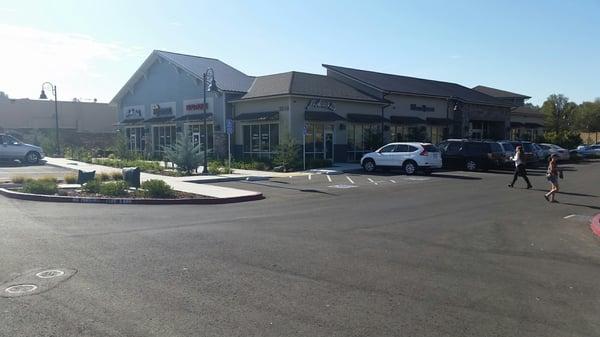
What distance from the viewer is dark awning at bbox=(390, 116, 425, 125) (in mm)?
36688

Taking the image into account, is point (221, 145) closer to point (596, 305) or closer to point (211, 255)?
point (211, 255)

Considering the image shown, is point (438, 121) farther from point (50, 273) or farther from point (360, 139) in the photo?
point (50, 273)

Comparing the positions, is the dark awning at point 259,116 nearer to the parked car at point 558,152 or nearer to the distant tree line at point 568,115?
the parked car at point 558,152

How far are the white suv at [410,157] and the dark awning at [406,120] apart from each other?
10.3 meters

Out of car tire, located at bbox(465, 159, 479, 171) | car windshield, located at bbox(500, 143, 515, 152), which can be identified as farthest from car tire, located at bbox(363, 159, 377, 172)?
car windshield, located at bbox(500, 143, 515, 152)

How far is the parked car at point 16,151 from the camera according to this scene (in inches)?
1288

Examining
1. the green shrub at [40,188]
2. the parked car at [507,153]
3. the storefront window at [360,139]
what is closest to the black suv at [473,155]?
the parked car at [507,153]

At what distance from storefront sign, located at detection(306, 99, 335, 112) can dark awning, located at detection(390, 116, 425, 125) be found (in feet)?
19.7

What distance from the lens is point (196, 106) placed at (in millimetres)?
36062

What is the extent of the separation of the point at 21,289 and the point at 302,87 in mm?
26699

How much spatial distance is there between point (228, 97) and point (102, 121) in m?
41.2

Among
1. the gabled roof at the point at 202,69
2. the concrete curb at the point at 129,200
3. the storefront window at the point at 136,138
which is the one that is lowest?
the concrete curb at the point at 129,200

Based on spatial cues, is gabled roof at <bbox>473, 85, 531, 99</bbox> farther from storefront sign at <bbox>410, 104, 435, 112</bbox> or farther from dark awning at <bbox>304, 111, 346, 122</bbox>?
dark awning at <bbox>304, 111, 346, 122</bbox>

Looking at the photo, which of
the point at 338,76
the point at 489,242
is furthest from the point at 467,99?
the point at 489,242
